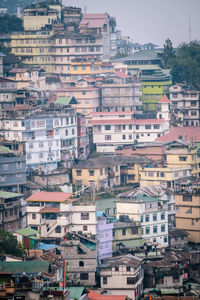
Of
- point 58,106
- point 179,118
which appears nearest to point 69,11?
point 179,118

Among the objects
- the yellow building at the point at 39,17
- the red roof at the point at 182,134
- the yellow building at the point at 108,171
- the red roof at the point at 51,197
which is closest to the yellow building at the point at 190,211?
the red roof at the point at 51,197

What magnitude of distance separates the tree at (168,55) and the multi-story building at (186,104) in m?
8.47

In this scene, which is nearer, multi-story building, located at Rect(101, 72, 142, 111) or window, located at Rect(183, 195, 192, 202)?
window, located at Rect(183, 195, 192, 202)

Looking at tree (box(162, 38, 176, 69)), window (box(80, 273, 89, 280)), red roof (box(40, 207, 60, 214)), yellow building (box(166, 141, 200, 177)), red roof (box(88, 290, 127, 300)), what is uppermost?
tree (box(162, 38, 176, 69))

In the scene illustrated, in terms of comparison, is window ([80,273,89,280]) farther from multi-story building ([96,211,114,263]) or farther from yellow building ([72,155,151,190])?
yellow building ([72,155,151,190])

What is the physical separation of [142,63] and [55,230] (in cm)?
4958

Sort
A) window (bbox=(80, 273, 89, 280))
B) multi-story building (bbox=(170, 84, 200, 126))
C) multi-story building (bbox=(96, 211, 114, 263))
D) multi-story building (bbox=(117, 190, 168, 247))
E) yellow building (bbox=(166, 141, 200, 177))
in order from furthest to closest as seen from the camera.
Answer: multi-story building (bbox=(170, 84, 200, 126))
yellow building (bbox=(166, 141, 200, 177))
multi-story building (bbox=(117, 190, 168, 247))
multi-story building (bbox=(96, 211, 114, 263))
window (bbox=(80, 273, 89, 280))

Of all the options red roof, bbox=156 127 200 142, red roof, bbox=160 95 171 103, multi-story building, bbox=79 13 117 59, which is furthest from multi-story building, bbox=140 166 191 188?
multi-story building, bbox=79 13 117 59

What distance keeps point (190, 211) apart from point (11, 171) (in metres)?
15.1

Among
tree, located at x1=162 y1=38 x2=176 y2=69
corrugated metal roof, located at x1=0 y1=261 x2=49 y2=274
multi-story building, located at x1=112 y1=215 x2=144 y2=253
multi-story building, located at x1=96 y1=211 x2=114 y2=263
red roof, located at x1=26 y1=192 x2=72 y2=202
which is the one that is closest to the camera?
corrugated metal roof, located at x1=0 y1=261 x2=49 y2=274

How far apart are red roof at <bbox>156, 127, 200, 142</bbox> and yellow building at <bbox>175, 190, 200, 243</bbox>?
2154 centimetres

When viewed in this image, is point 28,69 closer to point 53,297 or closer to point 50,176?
point 50,176

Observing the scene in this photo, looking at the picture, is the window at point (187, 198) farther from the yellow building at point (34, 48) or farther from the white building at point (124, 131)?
the yellow building at point (34, 48)

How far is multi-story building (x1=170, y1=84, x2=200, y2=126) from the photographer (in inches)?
4267
